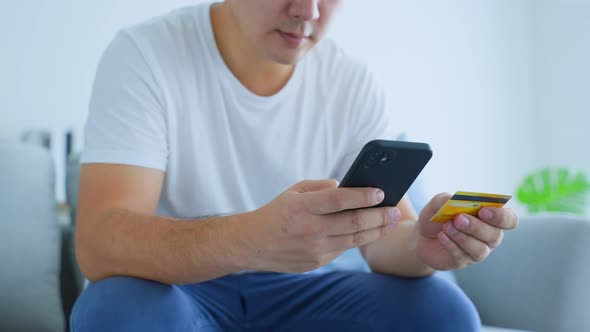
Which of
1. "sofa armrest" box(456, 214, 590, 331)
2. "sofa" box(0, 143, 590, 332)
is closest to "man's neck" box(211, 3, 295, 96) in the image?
"sofa" box(0, 143, 590, 332)

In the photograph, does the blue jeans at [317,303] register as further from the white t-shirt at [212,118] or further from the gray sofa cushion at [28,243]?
the gray sofa cushion at [28,243]

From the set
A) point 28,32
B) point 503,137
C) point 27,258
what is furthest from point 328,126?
point 503,137

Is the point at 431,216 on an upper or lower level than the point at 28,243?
upper

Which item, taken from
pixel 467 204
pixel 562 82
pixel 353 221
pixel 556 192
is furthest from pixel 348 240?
pixel 562 82

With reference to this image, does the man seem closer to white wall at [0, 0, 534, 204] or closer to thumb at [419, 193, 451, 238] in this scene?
thumb at [419, 193, 451, 238]

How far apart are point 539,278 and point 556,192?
1870mm

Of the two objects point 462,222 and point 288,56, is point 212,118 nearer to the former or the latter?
point 288,56

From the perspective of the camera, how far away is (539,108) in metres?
4.06

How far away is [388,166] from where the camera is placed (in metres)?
0.84

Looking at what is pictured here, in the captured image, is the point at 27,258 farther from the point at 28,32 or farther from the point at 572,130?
the point at 572,130

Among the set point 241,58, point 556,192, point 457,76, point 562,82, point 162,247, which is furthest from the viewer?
point 562,82

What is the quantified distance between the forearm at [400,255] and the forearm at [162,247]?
0.35 meters

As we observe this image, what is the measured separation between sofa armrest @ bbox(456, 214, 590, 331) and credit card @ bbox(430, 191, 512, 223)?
25.0 inches

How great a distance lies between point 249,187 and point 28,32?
1008mm
